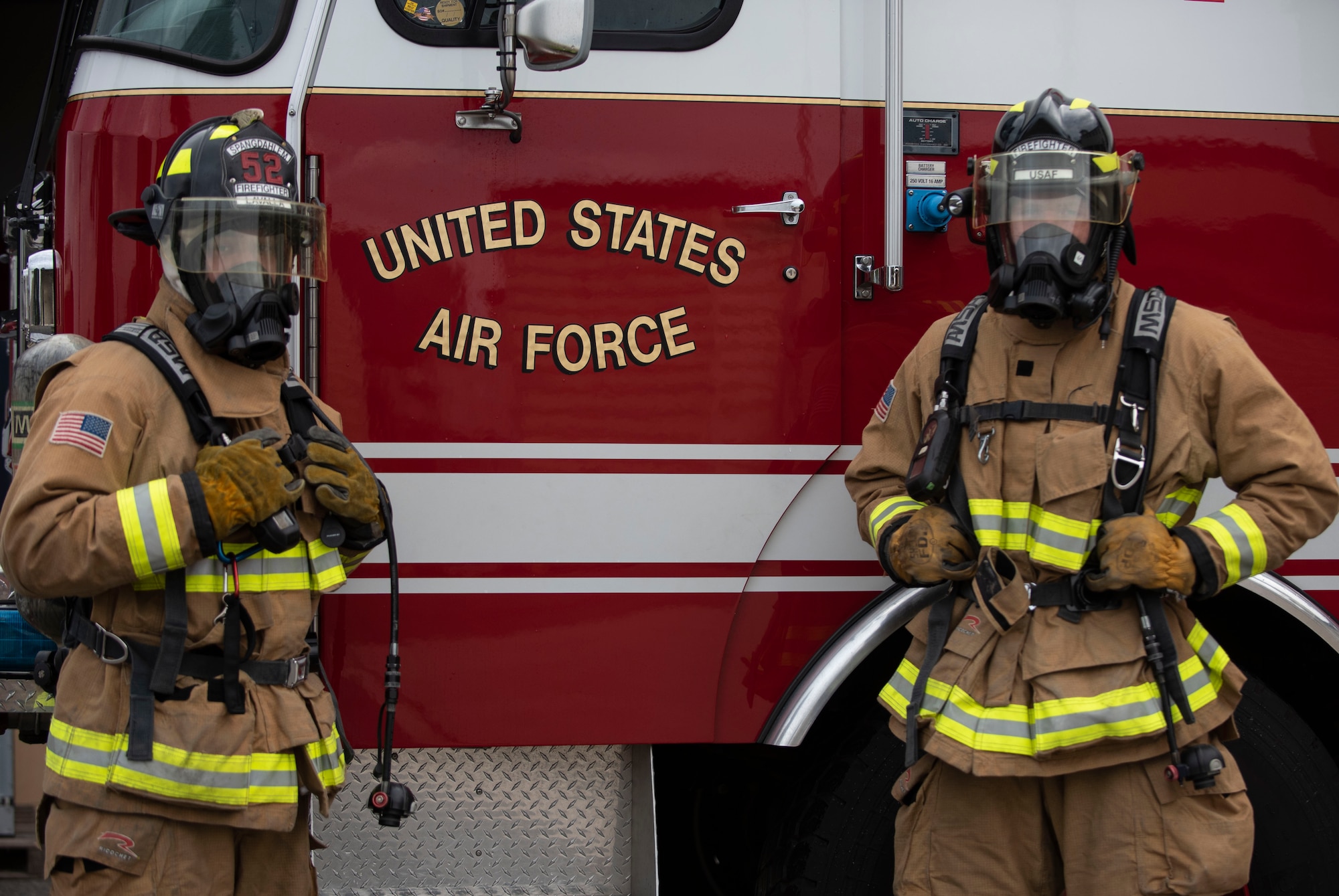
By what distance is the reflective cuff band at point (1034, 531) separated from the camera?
83.7 inches

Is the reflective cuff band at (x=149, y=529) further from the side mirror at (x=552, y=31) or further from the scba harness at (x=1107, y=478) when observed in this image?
the scba harness at (x=1107, y=478)

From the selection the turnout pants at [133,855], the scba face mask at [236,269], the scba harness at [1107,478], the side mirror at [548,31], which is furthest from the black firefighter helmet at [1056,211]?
the turnout pants at [133,855]

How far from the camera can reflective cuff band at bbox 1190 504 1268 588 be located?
2061mm

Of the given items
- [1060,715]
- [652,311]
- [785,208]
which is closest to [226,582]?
[652,311]

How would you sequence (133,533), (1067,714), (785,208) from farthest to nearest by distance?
(785,208) < (1067,714) < (133,533)

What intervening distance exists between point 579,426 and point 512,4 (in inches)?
34.5

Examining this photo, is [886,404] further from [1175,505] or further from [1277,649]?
[1277,649]

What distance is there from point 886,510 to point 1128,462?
1.51ft

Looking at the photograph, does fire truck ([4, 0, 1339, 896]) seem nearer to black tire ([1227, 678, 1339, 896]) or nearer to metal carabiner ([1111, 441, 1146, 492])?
black tire ([1227, 678, 1339, 896])

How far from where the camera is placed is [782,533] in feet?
8.56

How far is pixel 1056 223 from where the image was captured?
2170mm

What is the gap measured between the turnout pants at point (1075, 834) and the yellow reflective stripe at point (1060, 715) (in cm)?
11

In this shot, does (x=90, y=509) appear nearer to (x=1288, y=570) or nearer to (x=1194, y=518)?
(x=1194, y=518)

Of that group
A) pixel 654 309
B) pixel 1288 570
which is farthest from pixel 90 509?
pixel 1288 570
